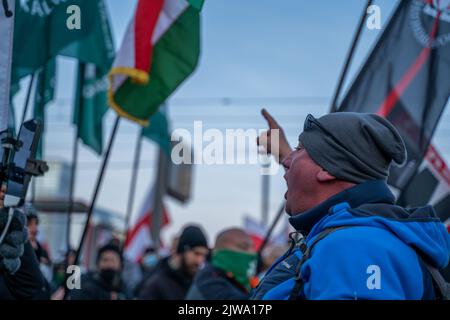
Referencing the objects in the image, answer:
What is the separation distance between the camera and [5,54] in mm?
2957

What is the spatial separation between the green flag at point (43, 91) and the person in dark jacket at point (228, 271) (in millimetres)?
1451

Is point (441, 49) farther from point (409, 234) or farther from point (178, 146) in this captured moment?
point (409, 234)

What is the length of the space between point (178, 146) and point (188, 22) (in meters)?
2.16

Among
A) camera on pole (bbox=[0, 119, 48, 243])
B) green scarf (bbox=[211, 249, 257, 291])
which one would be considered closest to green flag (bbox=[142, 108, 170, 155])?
green scarf (bbox=[211, 249, 257, 291])

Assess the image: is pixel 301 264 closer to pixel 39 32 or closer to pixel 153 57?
pixel 39 32

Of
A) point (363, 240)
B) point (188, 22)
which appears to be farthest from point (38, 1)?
point (363, 240)

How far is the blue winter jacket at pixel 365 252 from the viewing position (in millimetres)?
1804

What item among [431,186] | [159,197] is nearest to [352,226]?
[431,186]

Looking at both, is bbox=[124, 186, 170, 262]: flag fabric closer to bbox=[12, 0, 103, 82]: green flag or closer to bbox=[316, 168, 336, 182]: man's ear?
bbox=[12, 0, 103, 82]: green flag

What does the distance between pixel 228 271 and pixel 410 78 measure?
1.85m

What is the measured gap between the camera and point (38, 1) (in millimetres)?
4492

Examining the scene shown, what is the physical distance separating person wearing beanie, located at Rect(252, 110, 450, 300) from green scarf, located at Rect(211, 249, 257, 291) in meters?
2.87

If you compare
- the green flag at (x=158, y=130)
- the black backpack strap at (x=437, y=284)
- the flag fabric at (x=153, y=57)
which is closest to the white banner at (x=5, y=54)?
the black backpack strap at (x=437, y=284)

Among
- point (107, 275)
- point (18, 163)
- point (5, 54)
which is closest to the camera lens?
point (18, 163)
